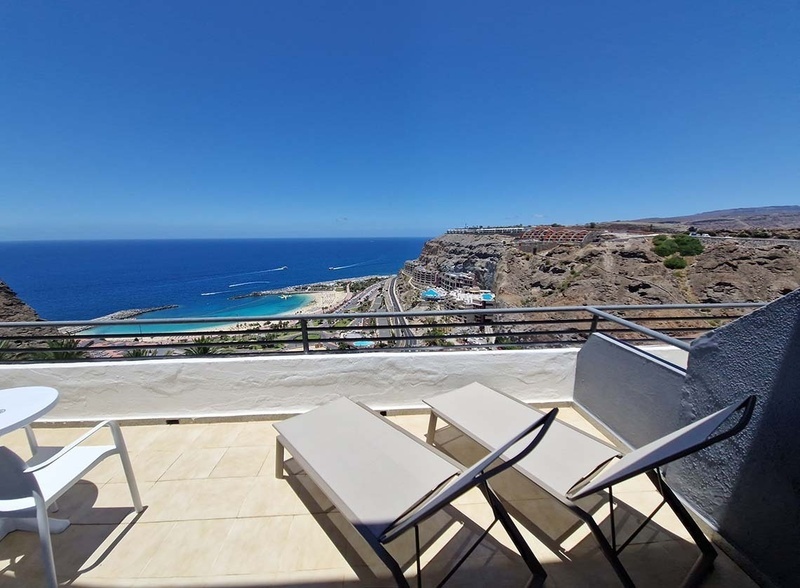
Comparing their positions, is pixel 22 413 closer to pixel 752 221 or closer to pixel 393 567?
pixel 393 567

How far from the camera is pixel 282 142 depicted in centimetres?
2402

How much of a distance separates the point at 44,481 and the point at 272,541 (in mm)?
1175

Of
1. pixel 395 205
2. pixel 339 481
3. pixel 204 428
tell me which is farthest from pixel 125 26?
pixel 395 205

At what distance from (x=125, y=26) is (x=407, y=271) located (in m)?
54.8

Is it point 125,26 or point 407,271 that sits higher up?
point 125,26

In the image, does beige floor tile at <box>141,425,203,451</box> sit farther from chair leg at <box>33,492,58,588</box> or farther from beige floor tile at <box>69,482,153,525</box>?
chair leg at <box>33,492,58,588</box>

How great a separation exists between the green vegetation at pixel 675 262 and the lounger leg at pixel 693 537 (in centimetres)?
2035

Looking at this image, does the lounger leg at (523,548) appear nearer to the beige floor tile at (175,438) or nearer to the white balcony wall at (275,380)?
the white balcony wall at (275,380)

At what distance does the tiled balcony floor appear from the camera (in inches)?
60.7

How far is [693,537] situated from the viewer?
1.54 meters

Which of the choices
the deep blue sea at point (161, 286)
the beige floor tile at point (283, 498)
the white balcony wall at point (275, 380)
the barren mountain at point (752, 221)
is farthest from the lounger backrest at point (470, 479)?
the barren mountain at point (752, 221)

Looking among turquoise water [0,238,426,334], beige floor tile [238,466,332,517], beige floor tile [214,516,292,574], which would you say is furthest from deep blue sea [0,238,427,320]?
beige floor tile [214,516,292,574]

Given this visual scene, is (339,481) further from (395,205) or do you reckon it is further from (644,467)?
(395,205)

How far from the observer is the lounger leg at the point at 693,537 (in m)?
1.50
